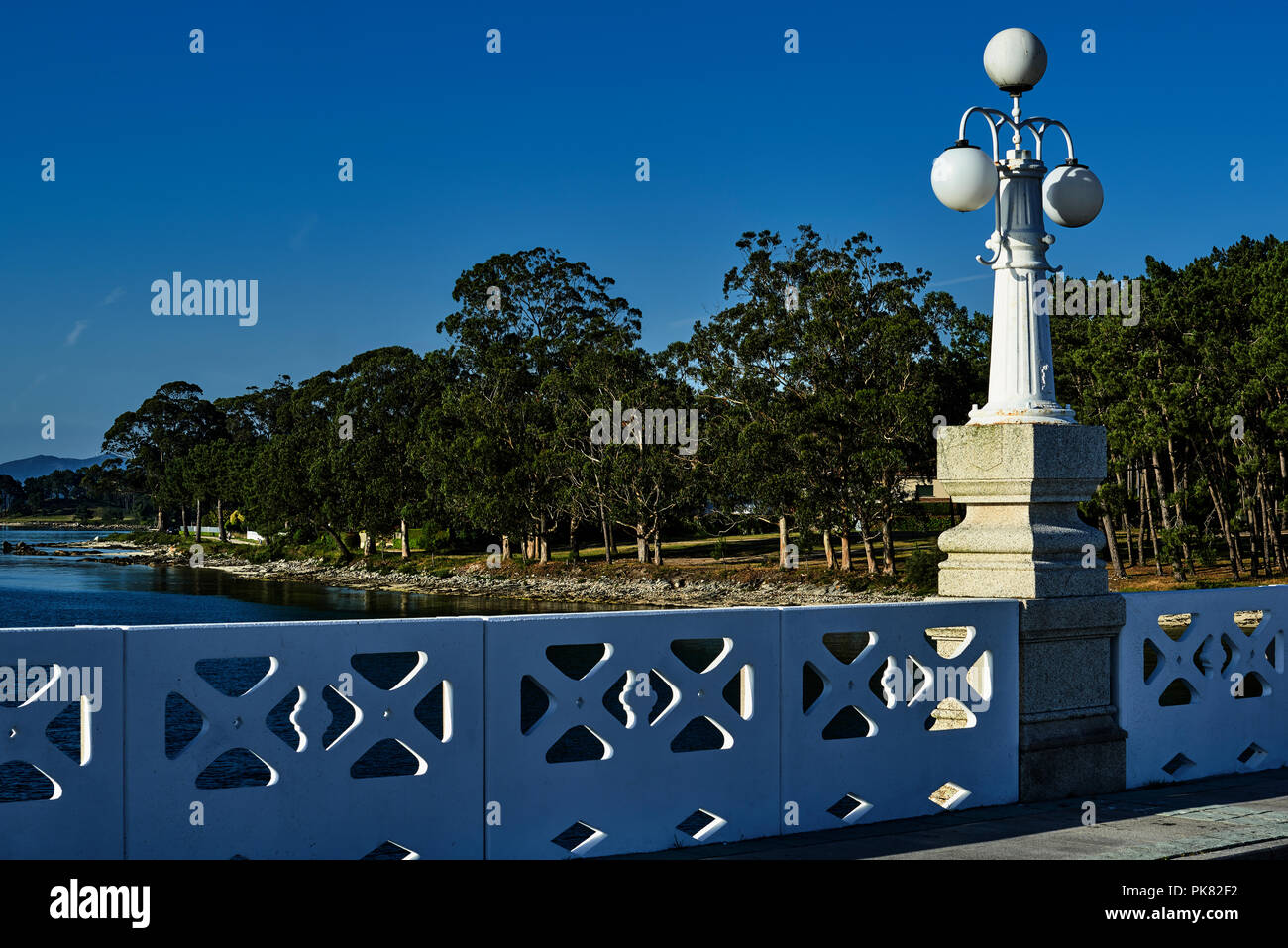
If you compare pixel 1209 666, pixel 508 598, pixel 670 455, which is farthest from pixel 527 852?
pixel 508 598

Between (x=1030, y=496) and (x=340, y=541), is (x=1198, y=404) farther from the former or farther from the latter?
(x=340, y=541)

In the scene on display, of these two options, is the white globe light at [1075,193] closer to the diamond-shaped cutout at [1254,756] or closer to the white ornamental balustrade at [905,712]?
the white ornamental balustrade at [905,712]

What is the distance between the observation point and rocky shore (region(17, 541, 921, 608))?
4850 centimetres

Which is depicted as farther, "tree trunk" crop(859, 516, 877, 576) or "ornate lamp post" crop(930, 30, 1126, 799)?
"tree trunk" crop(859, 516, 877, 576)

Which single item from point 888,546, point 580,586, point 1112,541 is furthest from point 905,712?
point 580,586

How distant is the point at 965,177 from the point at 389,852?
536 centimetres

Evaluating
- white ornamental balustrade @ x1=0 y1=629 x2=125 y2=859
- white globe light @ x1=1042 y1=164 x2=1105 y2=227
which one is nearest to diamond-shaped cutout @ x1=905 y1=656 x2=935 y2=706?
white globe light @ x1=1042 y1=164 x2=1105 y2=227

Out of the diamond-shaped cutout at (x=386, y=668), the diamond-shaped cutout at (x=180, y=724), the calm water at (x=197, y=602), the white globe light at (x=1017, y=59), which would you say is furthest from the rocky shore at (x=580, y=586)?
the white globe light at (x=1017, y=59)

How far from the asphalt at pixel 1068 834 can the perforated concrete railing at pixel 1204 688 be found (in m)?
0.51

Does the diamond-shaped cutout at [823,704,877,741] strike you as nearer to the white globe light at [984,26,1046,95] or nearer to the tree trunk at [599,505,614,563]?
the white globe light at [984,26,1046,95]

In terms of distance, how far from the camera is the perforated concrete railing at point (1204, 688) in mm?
8414

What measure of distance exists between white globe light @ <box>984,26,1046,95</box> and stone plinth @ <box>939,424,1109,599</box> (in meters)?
2.40

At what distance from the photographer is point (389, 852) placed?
6.48 metres
